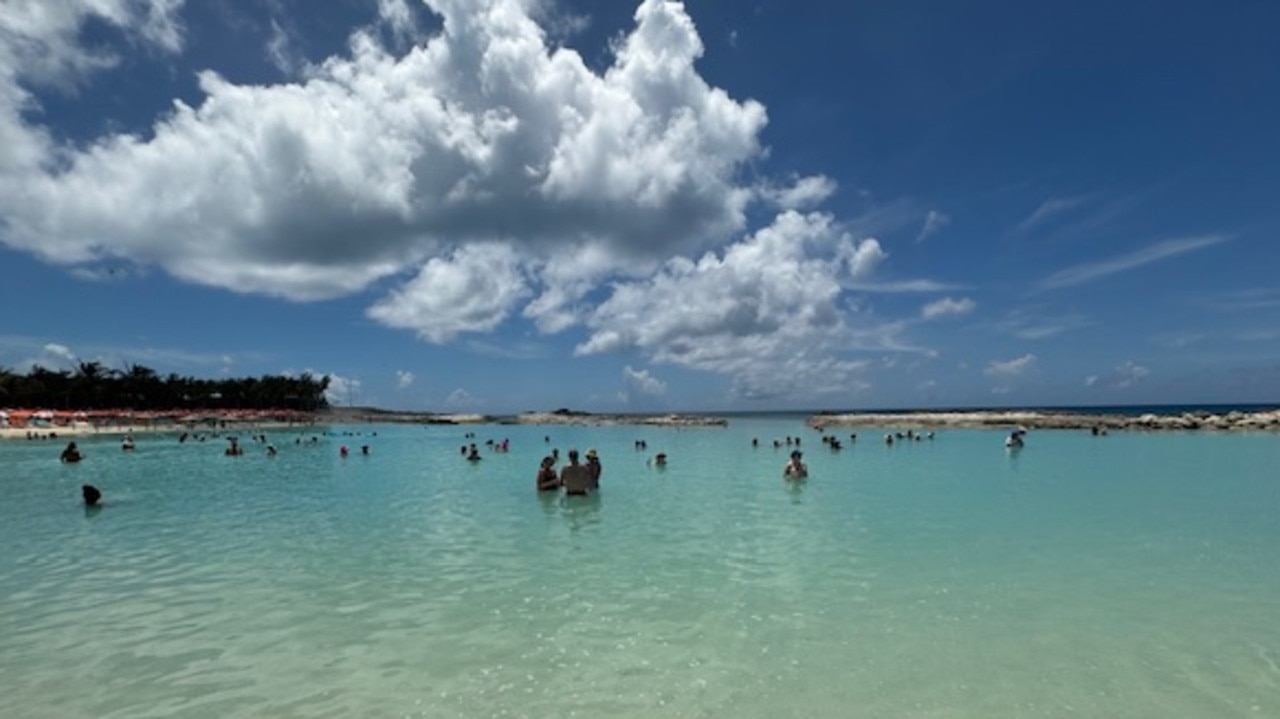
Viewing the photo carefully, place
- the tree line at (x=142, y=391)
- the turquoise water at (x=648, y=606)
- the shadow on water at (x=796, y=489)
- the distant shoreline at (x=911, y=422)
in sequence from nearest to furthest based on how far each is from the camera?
1. the turquoise water at (x=648, y=606)
2. the shadow on water at (x=796, y=489)
3. the distant shoreline at (x=911, y=422)
4. the tree line at (x=142, y=391)

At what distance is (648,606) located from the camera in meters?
12.7

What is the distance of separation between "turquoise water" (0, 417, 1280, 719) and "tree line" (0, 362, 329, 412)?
127 metres

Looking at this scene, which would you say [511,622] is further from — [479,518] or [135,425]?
[135,425]

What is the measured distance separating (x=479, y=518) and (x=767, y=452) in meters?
38.5

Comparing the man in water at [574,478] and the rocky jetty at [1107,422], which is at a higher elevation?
the rocky jetty at [1107,422]

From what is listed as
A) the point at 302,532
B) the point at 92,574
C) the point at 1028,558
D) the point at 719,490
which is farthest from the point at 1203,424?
the point at 92,574

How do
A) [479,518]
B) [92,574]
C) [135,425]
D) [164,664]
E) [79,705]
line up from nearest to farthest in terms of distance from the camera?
[79,705]
[164,664]
[92,574]
[479,518]
[135,425]

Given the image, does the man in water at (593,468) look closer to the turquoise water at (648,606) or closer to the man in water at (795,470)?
the turquoise water at (648,606)

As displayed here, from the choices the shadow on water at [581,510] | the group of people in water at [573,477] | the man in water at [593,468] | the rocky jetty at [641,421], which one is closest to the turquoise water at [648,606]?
the shadow on water at [581,510]

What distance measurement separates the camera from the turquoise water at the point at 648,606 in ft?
29.4

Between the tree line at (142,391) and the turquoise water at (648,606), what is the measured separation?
417ft

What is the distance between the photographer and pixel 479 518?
23.6m

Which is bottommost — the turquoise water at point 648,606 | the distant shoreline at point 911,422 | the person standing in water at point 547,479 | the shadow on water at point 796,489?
the turquoise water at point 648,606

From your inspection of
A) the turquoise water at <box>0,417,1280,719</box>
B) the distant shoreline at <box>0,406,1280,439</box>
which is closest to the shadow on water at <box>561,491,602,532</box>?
the turquoise water at <box>0,417,1280,719</box>
